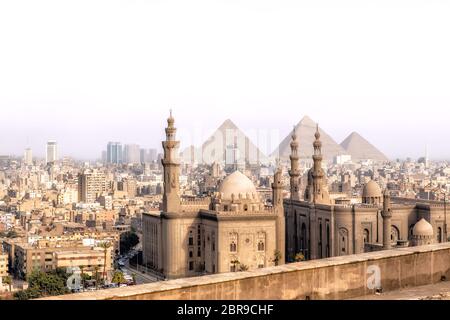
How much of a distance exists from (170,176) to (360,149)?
13656 centimetres

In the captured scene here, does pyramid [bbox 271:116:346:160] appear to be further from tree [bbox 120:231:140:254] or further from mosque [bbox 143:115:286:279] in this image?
mosque [bbox 143:115:286:279]

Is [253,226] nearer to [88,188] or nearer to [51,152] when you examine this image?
[88,188]

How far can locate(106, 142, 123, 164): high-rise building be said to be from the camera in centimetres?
13025

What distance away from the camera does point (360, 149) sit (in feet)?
536

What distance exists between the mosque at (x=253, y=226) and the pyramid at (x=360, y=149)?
12841 cm

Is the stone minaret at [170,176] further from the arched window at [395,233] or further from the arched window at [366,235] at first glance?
the arched window at [395,233]

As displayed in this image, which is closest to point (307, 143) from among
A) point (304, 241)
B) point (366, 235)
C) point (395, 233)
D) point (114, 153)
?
point (114, 153)

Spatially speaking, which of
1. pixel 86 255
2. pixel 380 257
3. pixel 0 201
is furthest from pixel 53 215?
pixel 380 257

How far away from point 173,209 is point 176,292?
966 inches

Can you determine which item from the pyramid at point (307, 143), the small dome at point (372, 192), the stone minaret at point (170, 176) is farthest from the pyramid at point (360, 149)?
the stone minaret at point (170, 176)

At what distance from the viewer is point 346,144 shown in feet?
546

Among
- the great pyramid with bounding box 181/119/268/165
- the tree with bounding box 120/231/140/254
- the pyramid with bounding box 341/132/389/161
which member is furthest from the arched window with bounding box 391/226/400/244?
the pyramid with bounding box 341/132/389/161

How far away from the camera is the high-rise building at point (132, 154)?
12394cm

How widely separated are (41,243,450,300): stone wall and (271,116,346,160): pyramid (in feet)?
350
